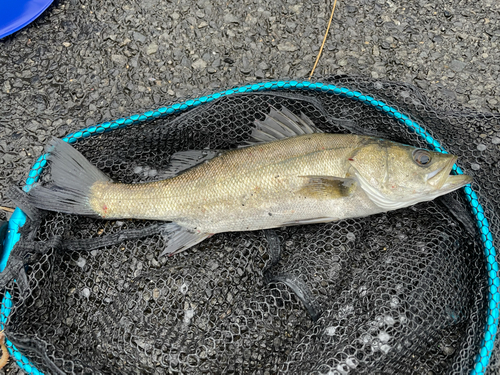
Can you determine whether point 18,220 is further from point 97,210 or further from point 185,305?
point 185,305

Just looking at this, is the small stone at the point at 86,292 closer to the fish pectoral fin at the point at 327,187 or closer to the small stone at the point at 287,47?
the fish pectoral fin at the point at 327,187

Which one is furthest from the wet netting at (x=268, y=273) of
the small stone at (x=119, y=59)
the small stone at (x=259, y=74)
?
the small stone at (x=119, y=59)

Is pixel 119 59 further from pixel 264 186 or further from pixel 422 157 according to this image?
pixel 422 157

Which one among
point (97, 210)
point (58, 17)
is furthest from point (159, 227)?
point (58, 17)

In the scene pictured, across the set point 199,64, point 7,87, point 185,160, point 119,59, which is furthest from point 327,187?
point 7,87

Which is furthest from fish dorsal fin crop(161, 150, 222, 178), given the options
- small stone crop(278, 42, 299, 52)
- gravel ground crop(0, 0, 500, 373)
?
small stone crop(278, 42, 299, 52)

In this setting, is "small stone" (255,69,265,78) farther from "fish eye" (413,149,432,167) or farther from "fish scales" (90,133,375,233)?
"fish eye" (413,149,432,167)

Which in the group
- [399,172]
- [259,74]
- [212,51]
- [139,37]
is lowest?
[399,172]
